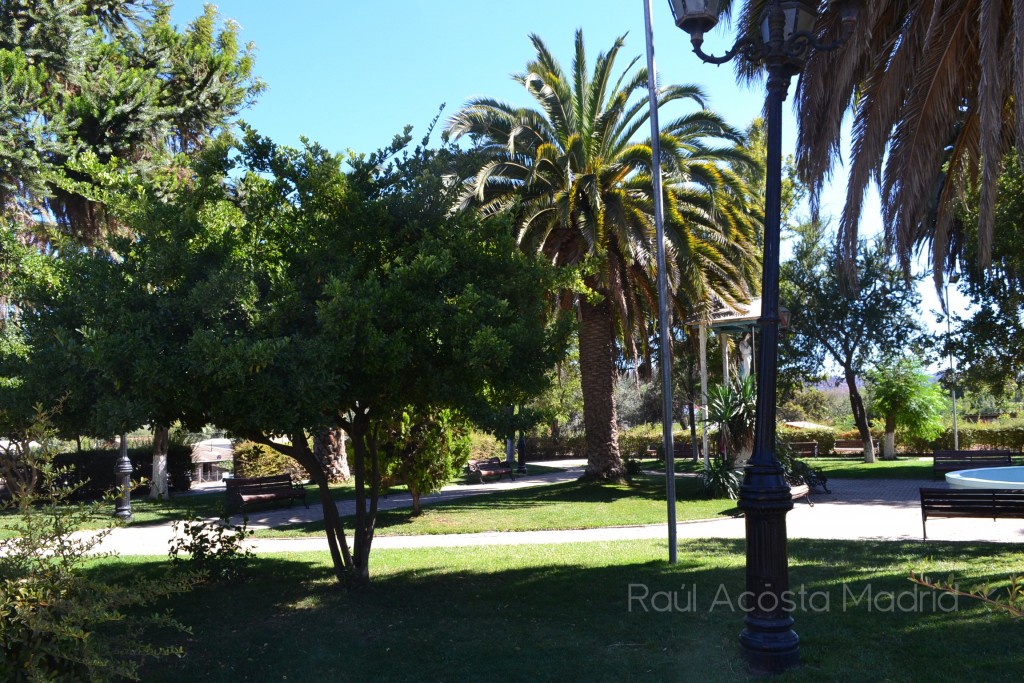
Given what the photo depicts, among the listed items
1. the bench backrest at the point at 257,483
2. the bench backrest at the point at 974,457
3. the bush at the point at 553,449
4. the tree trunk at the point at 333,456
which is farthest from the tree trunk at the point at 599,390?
the bush at the point at 553,449

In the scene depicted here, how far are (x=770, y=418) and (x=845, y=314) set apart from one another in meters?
27.6

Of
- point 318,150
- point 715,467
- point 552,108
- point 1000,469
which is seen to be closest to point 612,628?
point 318,150

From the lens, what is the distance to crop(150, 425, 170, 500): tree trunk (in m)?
21.0

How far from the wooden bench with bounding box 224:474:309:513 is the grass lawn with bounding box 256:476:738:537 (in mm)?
2185

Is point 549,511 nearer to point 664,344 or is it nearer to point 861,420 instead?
point 664,344

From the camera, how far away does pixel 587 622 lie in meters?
7.16

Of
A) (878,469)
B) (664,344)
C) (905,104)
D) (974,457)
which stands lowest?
(878,469)

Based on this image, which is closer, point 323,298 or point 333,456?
point 323,298

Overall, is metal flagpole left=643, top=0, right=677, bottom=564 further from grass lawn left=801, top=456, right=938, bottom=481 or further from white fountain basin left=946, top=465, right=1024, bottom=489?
grass lawn left=801, top=456, right=938, bottom=481

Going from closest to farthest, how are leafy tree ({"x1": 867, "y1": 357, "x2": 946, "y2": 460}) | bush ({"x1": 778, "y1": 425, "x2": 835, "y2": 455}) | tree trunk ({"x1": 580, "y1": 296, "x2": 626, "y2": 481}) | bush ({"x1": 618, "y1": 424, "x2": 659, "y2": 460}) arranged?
tree trunk ({"x1": 580, "y1": 296, "x2": 626, "y2": 481}), leafy tree ({"x1": 867, "y1": 357, "x2": 946, "y2": 460}), bush ({"x1": 778, "y1": 425, "x2": 835, "y2": 455}), bush ({"x1": 618, "y1": 424, "x2": 659, "y2": 460})

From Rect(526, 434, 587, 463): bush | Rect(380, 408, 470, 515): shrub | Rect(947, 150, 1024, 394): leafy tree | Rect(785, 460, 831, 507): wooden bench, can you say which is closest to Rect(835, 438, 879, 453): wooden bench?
Rect(947, 150, 1024, 394): leafy tree

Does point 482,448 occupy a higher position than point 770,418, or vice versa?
point 770,418

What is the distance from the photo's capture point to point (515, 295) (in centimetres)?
797

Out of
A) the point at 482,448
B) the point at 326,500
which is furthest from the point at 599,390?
the point at 482,448
